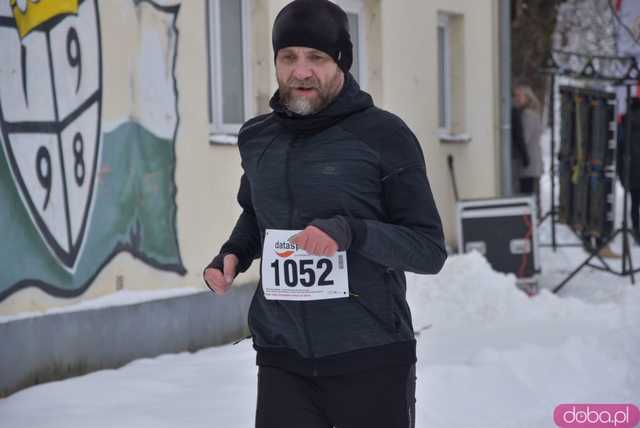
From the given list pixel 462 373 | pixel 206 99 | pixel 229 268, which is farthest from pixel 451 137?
pixel 229 268

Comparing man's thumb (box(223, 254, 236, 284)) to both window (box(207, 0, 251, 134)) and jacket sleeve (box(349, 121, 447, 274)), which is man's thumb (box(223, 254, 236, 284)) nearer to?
jacket sleeve (box(349, 121, 447, 274))

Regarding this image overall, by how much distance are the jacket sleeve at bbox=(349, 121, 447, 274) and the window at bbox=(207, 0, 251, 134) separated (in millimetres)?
5605

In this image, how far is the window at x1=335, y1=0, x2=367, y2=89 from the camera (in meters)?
11.2

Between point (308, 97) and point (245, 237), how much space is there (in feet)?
1.82

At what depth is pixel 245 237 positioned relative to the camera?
11.7 feet

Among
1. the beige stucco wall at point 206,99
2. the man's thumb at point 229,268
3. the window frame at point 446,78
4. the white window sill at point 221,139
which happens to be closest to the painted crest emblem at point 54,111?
the beige stucco wall at point 206,99

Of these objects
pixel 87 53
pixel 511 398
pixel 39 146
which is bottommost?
pixel 511 398

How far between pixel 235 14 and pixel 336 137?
6.06 meters

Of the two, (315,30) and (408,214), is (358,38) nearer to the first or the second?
(315,30)

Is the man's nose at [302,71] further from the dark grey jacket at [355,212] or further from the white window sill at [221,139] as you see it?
the white window sill at [221,139]

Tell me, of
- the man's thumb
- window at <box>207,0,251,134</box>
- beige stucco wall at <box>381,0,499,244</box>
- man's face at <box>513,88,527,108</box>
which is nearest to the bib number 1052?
the man's thumb

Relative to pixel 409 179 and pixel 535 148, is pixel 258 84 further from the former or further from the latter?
pixel 535 148

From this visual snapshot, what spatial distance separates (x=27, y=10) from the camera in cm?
643

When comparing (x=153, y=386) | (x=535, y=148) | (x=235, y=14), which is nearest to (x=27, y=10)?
(x=153, y=386)
